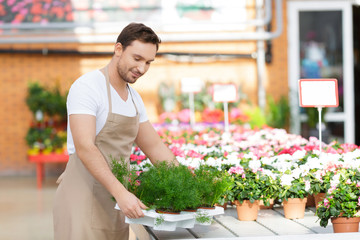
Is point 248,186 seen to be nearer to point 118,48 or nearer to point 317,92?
point 317,92

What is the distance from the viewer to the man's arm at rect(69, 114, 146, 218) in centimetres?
206

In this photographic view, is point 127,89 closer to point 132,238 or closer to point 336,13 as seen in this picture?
point 132,238

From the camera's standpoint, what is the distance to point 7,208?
6301 mm

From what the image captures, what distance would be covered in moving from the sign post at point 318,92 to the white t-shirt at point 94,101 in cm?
144

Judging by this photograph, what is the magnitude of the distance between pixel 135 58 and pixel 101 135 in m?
0.34

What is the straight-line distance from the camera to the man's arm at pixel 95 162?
81.0 inches

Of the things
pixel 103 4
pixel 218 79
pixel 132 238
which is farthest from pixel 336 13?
pixel 132 238

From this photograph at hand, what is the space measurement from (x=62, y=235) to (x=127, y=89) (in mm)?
619

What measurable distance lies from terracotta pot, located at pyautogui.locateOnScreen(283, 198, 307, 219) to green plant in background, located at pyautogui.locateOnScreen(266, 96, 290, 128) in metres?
5.45

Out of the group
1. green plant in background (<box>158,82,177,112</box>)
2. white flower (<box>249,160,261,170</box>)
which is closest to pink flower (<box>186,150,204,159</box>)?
white flower (<box>249,160,261,170</box>)

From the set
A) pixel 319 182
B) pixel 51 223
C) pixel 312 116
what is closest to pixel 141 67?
pixel 319 182

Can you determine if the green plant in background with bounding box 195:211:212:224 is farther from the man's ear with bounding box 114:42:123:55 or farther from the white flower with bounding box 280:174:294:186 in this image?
the white flower with bounding box 280:174:294:186

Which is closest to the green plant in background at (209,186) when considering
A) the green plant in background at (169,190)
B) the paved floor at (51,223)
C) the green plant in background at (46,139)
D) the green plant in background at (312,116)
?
the green plant in background at (169,190)

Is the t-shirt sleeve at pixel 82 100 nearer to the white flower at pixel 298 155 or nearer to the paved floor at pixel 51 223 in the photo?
the paved floor at pixel 51 223
